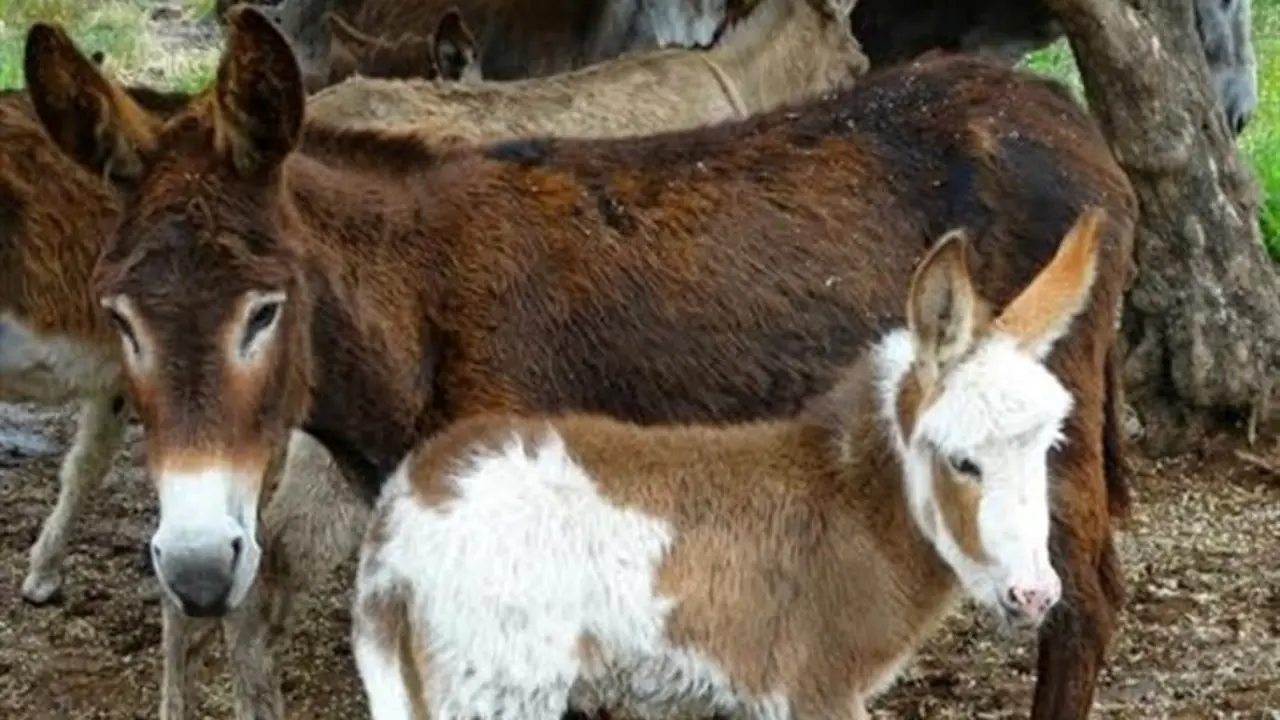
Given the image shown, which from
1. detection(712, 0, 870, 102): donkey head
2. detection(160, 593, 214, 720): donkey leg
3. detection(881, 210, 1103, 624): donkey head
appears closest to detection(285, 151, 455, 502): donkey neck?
detection(881, 210, 1103, 624): donkey head

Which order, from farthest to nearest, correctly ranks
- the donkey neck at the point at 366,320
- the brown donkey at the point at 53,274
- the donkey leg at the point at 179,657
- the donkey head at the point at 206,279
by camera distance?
1. the brown donkey at the point at 53,274
2. the donkey leg at the point at 179,657
3. the donkey neck at the point at 366,320
4. the donkey head at the point at 206,279

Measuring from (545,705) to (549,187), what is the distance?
1264 mm

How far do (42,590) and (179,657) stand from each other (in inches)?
53.8

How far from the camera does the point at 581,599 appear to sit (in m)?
4.52

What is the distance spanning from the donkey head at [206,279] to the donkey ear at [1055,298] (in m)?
1.33

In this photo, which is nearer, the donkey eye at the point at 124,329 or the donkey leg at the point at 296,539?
the donkey eye at the point at 124,329

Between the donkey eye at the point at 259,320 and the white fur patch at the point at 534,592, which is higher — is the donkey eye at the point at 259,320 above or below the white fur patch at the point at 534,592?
above

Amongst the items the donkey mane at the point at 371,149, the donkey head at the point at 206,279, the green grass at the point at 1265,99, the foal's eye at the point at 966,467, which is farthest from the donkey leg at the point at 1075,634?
the green grass at the point at 1265,99

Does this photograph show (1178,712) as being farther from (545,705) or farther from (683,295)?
(545,705)

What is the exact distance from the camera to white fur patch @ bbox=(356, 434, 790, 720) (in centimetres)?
449

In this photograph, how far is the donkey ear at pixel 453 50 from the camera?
8.55 m

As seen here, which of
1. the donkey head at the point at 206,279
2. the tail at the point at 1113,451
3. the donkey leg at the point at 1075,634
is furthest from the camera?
the tail at the point at 1113,451

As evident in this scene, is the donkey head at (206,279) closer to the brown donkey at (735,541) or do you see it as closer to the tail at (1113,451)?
the brown donkey at (735,541)

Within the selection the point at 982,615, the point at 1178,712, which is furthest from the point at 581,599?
the point at 982,615
